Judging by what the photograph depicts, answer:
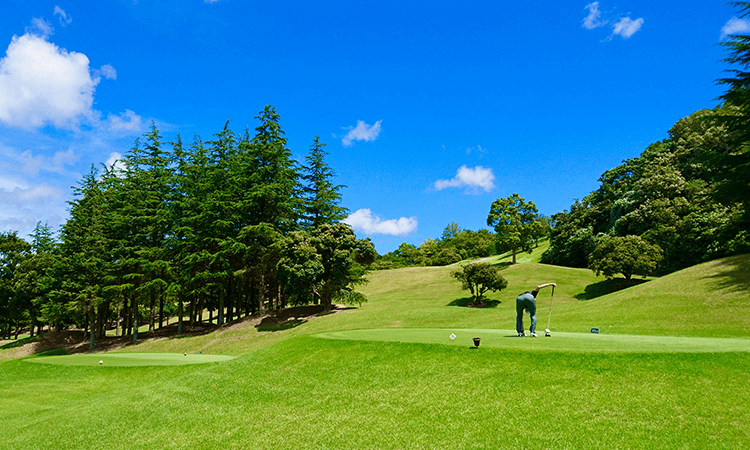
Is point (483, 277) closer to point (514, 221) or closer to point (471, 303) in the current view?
point (471, 303)

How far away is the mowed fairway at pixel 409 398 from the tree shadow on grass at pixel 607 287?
1448 inches

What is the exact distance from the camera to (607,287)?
4759 centimetres

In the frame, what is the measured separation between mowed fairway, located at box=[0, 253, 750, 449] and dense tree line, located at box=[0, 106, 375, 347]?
19.9 meters

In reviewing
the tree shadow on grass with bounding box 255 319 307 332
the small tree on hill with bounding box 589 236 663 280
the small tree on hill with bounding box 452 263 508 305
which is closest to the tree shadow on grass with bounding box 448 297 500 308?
the small tree on hill with bounding box 452 263 508 305

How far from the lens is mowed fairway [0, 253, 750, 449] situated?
24.1 ft

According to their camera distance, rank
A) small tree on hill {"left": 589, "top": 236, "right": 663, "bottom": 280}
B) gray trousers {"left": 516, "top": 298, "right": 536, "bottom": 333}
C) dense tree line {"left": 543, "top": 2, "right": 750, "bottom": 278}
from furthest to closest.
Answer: small tree on hill {"left": 589, "top": 236, "right": 663, "bottom": 280}
dense tree line {"left": 543, "top": 2, "right": 750, "bottom": 278}
gray trousers {"left": 516, "top": 298, "right": 536, "bottom": 333}

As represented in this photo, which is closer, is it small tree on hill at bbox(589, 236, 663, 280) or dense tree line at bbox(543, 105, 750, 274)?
dense tree line at bbox(543, 105, 750, 274)

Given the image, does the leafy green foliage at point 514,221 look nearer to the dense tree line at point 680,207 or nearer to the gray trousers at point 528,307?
the dense tree line at point 680,207

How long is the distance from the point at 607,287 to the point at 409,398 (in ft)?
156

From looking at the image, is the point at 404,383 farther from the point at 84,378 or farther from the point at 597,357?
the point at 84,378

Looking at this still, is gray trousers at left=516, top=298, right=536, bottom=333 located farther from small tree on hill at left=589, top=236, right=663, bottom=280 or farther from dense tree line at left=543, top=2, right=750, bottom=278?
small tree on hill at left=589, top=236, right=663, bottom=280

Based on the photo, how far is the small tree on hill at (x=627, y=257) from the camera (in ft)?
142

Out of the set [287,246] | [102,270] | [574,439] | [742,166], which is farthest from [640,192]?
[102,270]

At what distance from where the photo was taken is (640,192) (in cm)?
5950
